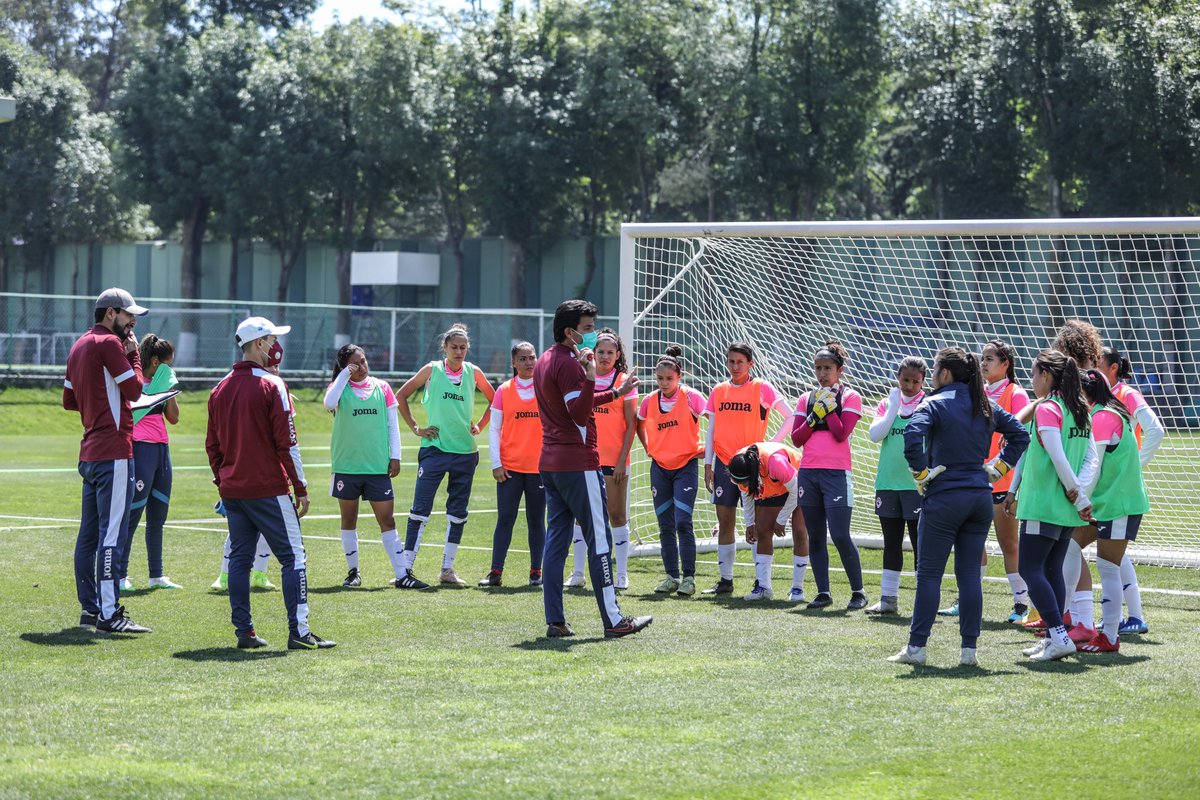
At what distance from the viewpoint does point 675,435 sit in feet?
36.8

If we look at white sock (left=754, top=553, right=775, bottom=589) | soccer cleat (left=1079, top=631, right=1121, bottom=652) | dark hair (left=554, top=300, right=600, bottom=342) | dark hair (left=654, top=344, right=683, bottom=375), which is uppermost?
dark hair (left=554, top=300, right=600, bottom=342)

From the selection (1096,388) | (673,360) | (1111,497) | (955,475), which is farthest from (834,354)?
(955,475)

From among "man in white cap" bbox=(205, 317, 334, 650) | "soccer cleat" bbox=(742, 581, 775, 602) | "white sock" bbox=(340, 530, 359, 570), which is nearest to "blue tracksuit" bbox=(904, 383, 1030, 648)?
"soccer cleat" bbox=(742, 581, 775, 602)

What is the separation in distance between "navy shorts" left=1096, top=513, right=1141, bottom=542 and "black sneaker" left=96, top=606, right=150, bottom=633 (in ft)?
19.2

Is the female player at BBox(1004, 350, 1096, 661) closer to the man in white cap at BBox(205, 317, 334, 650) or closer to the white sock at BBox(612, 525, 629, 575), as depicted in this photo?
the white sock at BBox(612, 525, 629, 575)

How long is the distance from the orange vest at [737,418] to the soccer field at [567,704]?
1.21 metres

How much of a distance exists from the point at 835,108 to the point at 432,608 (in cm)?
3485

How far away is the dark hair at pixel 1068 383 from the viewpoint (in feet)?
27.5

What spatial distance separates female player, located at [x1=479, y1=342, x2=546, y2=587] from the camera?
11219 millimetres

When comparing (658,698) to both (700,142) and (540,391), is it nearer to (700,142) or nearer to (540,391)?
(540,391)

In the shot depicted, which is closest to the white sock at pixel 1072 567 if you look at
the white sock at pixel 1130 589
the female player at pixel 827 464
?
the white sock at pixel 1130 589

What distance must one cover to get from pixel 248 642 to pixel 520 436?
3.36 m

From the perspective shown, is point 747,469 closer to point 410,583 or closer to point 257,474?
Answer: point 410,583

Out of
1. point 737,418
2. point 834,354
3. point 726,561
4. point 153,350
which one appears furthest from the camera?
point 737,418
